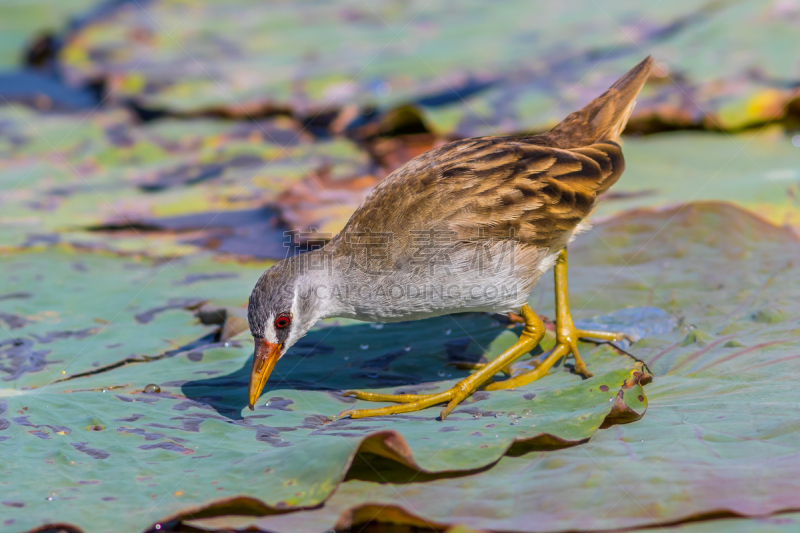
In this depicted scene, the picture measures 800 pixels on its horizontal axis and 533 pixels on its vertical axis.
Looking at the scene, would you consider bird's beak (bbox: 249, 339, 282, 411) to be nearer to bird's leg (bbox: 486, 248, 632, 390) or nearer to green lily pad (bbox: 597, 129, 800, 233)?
bird's leg (bbox: 486, 248, 632, 390)

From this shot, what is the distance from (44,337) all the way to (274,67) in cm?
482

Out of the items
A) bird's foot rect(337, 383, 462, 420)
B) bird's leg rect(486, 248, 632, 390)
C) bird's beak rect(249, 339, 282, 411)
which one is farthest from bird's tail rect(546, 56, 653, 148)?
bird's beak rect(249, 339, 282, 411)

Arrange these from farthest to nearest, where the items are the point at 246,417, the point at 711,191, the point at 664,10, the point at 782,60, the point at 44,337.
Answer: the point at 664,10 < the point at 782,60 < the point at 711,191 < the point at 44,337 < the point at 246,417

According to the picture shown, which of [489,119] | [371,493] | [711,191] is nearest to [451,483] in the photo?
[371,493]

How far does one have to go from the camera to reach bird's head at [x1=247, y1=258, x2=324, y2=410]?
3621mm

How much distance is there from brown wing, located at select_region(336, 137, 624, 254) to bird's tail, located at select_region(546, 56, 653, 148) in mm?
290

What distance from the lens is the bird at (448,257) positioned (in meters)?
3.64

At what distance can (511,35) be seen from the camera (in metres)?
8.17

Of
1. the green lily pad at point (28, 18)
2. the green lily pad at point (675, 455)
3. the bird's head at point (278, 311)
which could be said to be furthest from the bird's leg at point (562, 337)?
the green lily pad at point (28, 18)

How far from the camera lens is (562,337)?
3.91m

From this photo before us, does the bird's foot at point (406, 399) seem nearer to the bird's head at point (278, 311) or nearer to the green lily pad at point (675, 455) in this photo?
the bird's head at point (278, 311)

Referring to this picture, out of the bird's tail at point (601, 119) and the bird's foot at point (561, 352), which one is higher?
the bird's tail at point (601, 119)

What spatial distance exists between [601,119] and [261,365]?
8.45 feet

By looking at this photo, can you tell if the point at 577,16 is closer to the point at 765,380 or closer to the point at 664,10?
the point at 664,10
